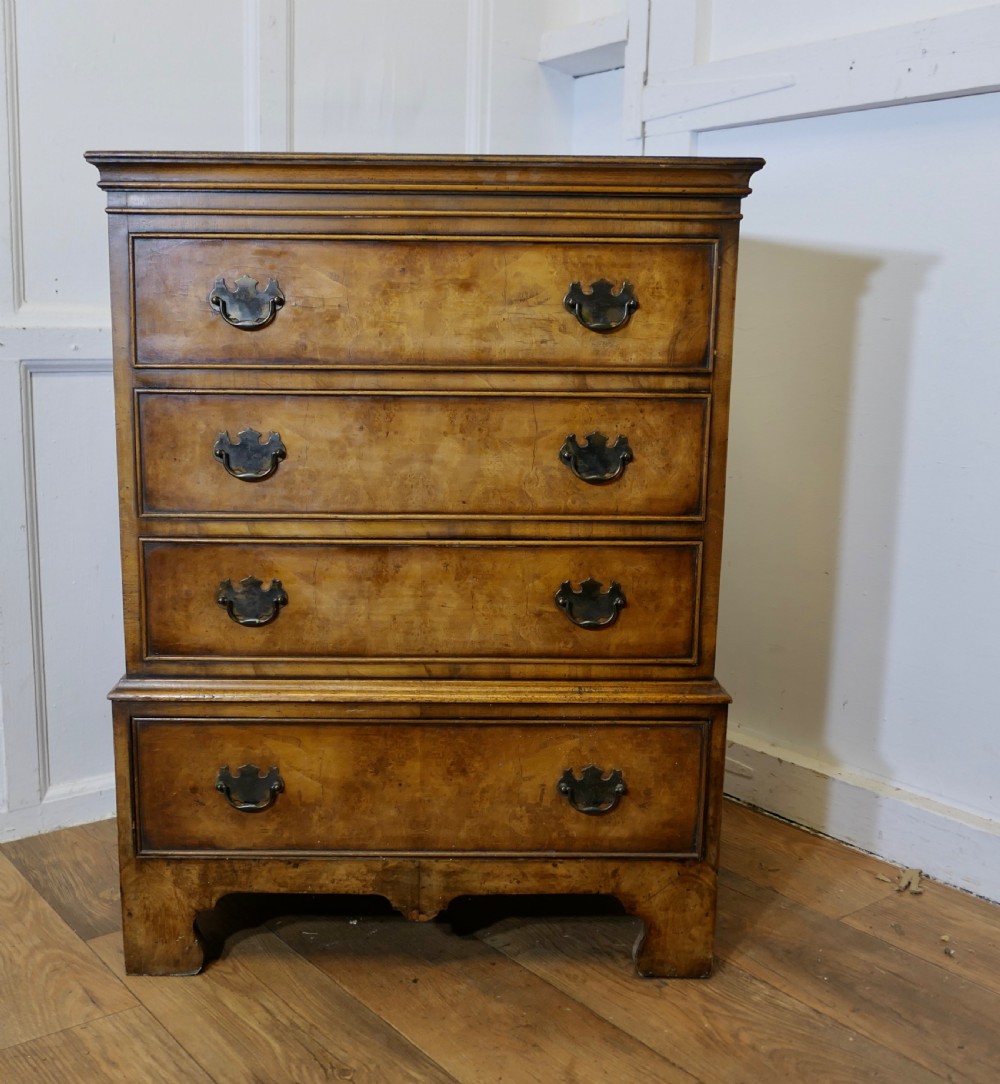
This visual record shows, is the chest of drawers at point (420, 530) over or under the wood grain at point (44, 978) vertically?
over

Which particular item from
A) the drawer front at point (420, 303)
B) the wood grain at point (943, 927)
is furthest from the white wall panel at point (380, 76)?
the wood grain at point (943, 927)

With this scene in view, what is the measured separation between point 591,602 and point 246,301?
0.66 metres

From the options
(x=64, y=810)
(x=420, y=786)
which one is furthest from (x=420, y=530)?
(x=64, y=810)

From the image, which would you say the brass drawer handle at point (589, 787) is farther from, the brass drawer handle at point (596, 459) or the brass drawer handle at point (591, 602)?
the brass drawer handle at point (596, 459)

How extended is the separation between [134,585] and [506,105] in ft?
4.92

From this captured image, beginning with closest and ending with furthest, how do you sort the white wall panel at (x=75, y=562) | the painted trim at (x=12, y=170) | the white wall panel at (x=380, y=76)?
the painted trim at (x=12, y=170) → the white wall panel at (x=75, y=562) → the white wall panel at (x=380, y=76)

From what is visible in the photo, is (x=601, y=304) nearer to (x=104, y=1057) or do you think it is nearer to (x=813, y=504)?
(x=813, y=504)

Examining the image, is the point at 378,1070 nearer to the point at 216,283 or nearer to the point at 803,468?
the point at 216,283

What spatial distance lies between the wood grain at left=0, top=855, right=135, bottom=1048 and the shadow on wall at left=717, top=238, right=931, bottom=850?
4.46 feet

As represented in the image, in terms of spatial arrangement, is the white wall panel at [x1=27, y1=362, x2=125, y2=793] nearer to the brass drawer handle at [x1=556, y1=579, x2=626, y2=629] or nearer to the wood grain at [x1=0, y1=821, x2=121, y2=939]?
the wood grain at [x1=0, y1=821, x2=121, y2=939]

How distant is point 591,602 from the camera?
164 cm

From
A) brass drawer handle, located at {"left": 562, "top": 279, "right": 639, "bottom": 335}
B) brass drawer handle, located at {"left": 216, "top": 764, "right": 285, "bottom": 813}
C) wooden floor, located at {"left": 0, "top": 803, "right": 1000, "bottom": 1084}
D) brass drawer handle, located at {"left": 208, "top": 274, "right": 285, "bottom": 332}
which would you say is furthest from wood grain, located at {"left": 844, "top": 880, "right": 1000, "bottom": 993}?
brass drawer handle, located at {"left": 208, "top": 274, "right": 285, "bottom": 332}

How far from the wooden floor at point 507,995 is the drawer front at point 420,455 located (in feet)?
2.38

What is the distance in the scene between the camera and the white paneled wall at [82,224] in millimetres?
1994
